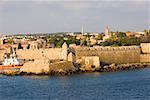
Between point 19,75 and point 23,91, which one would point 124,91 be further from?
point 19,75

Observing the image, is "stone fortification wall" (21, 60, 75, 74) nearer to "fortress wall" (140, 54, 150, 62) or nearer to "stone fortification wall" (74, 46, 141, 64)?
"stone fortification wall" (74, 46, 141, 64)

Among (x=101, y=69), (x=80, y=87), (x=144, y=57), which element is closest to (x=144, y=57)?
(x=144, y=57)

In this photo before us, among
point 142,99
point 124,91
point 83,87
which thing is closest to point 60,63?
point 83,87

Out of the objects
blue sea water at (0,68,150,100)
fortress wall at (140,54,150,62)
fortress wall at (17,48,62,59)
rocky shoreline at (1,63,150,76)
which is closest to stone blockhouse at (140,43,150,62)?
fortress wall at (140,54,150,62)

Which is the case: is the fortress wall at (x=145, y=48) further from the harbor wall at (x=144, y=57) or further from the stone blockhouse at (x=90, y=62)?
the stone blockhouse at (x=90, y=62)

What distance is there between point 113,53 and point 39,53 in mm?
3346

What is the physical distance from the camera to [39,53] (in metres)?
27.4

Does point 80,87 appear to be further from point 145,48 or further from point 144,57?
point 145,48

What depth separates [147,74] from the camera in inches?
860

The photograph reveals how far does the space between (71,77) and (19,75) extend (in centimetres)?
230

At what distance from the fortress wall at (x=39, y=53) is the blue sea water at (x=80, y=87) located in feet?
14.3

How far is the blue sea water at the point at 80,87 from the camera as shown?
1581 cm

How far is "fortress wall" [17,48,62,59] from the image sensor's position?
26516 mm

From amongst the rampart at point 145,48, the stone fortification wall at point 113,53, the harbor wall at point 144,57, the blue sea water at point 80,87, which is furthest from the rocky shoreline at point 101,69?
the rampart at point 145,48
